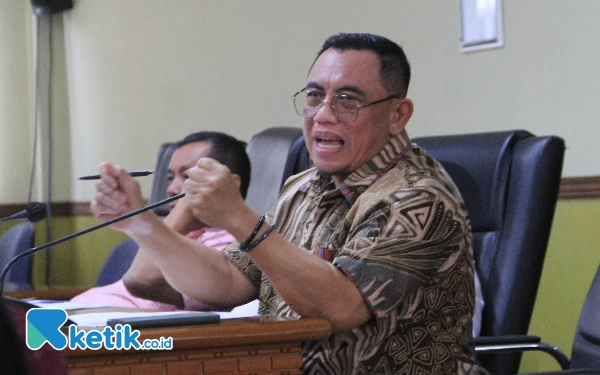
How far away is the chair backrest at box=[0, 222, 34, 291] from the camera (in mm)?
3373

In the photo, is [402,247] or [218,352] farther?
[402,247]

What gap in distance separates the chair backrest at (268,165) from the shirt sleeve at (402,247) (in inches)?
36.5

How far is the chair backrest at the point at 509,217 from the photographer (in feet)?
6.44

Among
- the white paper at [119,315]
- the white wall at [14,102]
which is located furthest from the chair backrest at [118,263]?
the white wall at [14,102]

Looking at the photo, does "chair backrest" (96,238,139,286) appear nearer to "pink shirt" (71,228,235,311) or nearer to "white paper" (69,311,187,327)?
"pink shirt" (71,228,235,311)

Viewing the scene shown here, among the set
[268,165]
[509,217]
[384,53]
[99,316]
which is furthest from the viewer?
[268,165]

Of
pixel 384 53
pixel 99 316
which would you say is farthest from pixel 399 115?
pixel 99 316

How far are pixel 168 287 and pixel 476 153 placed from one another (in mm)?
757

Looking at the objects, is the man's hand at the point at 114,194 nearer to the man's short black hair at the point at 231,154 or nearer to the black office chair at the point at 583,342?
the black office chair at the point at 583,342

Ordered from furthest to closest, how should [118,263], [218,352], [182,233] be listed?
[118,263] < [182,233] < [218,352]

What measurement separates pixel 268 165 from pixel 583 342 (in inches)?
42.3

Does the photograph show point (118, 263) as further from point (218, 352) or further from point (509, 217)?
point (218, 352)

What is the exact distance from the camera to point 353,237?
160cm

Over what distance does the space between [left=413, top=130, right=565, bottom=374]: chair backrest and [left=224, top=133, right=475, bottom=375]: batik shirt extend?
31 cm
